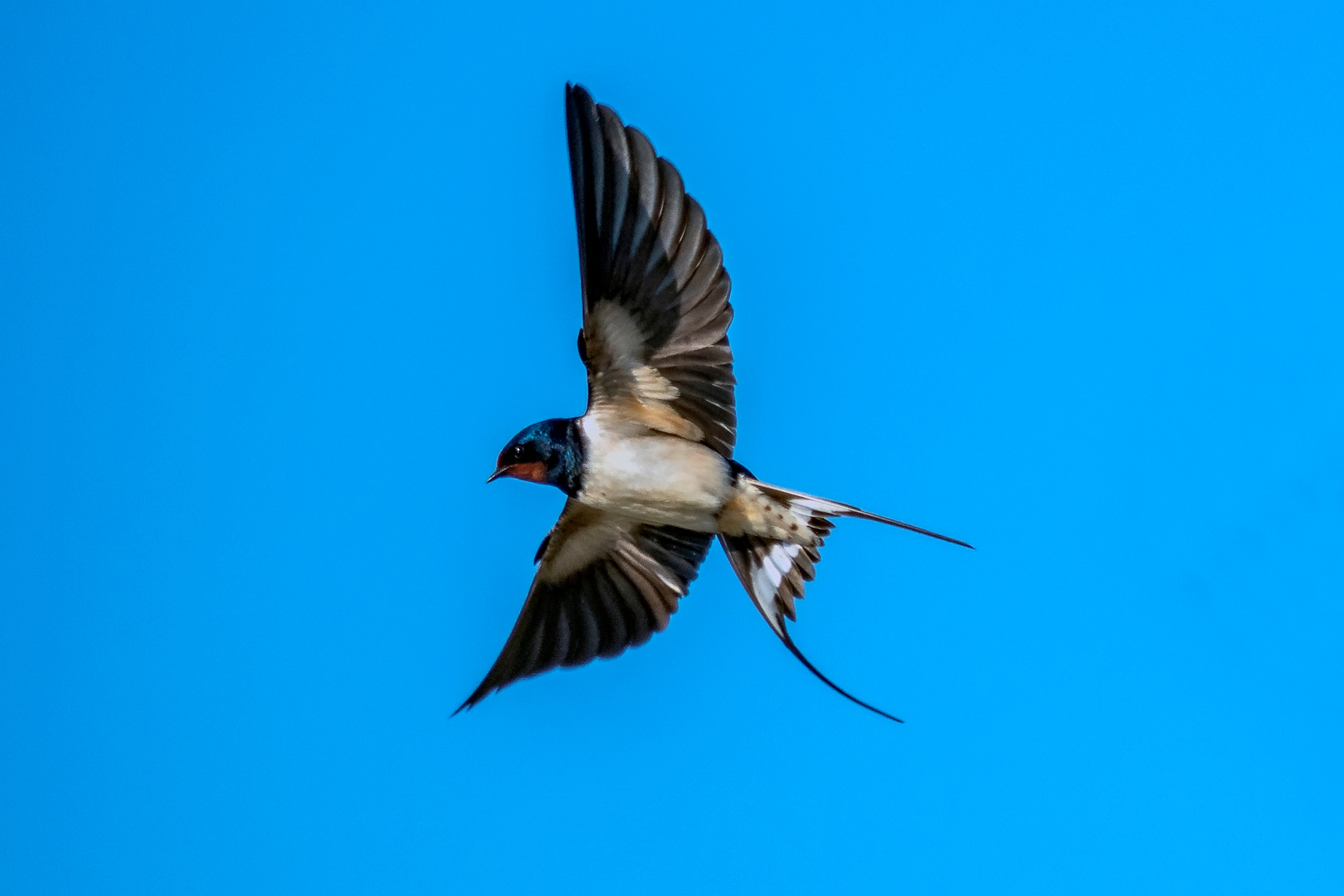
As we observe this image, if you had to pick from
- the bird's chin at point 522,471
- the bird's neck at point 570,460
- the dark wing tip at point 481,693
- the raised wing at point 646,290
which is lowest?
the dark wing tip at point 481,693

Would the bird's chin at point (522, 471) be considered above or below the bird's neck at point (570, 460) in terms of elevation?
below

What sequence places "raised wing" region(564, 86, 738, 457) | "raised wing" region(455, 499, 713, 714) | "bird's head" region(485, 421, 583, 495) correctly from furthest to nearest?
"raised wing" region(455, 499, 713, 714) → "bird's head" region(485, 421, 583, 495) → "raised wing" region(564, 86, 738, 457)

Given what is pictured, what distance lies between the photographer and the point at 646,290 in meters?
3.38

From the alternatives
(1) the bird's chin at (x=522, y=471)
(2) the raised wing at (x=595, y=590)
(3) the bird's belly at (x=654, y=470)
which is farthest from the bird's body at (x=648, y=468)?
(2) the raised wing at (x=595, y=590)

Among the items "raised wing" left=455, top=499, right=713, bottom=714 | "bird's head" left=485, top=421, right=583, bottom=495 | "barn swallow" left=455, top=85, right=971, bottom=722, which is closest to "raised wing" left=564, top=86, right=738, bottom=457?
"barn swallow" left=455, top=85, right=971, bottom=722

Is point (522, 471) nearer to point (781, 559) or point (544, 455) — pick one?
point (544, 455)

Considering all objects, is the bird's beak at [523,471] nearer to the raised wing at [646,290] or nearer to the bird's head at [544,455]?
the bird's head at [544,455]

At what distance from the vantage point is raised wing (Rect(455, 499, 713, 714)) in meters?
3.88

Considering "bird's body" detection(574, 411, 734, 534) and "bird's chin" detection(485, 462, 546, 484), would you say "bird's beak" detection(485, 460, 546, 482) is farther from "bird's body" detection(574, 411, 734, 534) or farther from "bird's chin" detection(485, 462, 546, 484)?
"bird's body" detection(574, 411, 734, 534)

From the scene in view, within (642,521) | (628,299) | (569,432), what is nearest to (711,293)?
(628,299)

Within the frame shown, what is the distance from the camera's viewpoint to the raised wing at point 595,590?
388cm

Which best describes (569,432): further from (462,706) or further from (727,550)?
(462,706)

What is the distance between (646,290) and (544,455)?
17.9 inches

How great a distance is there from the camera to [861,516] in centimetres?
328
